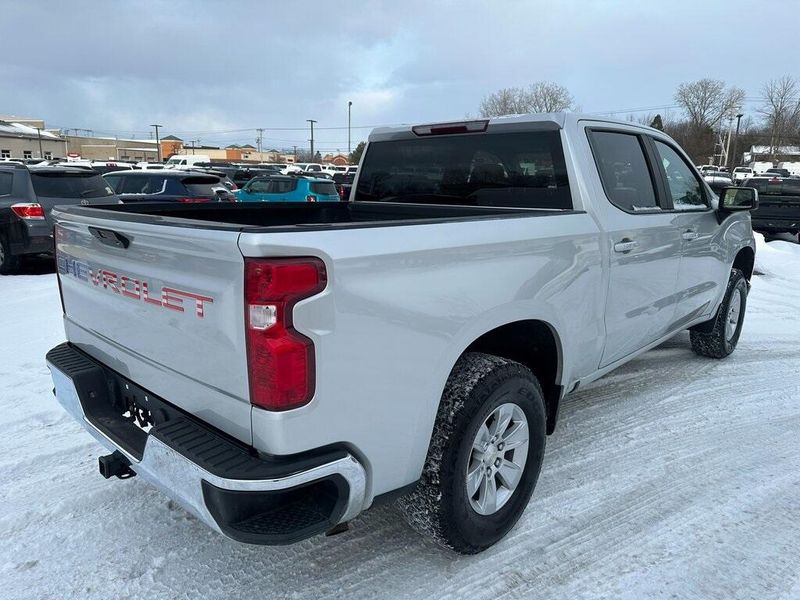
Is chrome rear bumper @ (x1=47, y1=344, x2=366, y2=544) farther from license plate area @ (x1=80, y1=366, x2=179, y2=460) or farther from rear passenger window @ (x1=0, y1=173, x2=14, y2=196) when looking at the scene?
rear passenger window @ (x1=0, y1=173, x2=14, y2=196)

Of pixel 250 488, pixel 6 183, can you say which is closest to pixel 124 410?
pixel 250 488

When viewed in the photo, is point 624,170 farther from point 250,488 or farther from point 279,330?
point 250,488

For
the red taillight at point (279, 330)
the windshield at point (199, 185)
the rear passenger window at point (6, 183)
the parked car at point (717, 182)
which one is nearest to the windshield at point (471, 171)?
the red taillight at point (279, 330)

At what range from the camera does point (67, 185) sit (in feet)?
30.7

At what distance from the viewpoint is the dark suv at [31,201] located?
29.2 feet

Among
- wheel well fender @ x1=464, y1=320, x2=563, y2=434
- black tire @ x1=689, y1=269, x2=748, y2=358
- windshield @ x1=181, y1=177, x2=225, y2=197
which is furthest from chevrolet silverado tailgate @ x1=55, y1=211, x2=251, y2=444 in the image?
windshield @ x1=181, y1=177, x2=225, y2=197

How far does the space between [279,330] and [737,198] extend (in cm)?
420

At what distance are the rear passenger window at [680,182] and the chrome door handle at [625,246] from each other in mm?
916

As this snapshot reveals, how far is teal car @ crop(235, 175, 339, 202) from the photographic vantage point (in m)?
15.9

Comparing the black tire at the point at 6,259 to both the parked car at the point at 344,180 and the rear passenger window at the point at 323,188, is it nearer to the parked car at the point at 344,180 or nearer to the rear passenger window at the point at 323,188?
the parked car at the point at 344,180

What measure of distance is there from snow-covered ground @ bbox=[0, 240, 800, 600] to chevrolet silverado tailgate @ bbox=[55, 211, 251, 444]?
0.82 m

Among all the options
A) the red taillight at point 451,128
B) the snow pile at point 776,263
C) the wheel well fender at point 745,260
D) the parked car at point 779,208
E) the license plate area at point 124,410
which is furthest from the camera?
the parked car at point 779,208

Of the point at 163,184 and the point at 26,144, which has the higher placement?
the point at 26,144

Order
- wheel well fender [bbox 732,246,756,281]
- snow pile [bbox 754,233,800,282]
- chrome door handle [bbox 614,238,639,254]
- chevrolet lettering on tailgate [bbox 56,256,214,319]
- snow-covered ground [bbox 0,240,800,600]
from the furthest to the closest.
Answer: snow pile [bbox 754,233,800,282], wheel well fender [bbox 732,246,756,281], chrome door handle [bbox 614,238,639,254], snow-covered ground [bbox 0,240,800,600], chevrolet lettering on tailgate [bbox 56,256,214,319]
